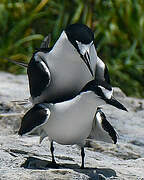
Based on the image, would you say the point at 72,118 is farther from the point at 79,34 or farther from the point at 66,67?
the point at 79,34

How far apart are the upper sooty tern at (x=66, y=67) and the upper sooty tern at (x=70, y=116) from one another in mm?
58

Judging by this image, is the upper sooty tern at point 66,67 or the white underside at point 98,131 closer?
the upper sooty tern at point 66,67

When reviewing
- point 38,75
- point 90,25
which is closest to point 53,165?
point 38,75

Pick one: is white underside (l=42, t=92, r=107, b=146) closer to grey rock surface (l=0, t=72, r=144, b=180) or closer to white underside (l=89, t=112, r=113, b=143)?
white underside (l=89, t=112, r=113, b=143)

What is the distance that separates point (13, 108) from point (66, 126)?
161cm

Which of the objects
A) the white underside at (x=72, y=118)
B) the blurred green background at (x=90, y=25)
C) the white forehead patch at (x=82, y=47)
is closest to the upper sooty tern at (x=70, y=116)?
the white underside at (x=72, y=118)

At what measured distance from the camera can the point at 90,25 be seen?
7207 mm

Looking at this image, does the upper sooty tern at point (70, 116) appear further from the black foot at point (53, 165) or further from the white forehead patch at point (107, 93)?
the black foot at point (53, 165)

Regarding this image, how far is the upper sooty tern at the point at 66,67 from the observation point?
8.94ft

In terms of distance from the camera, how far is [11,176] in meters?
2.77

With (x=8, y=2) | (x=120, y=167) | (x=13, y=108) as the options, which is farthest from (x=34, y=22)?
(x=120, y=167)

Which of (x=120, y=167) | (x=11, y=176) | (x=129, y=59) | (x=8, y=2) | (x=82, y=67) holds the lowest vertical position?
(x=129, y=59)

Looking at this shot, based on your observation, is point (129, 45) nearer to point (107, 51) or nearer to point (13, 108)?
point (107, 51)

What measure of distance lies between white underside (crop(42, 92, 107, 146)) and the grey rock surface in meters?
0.18
